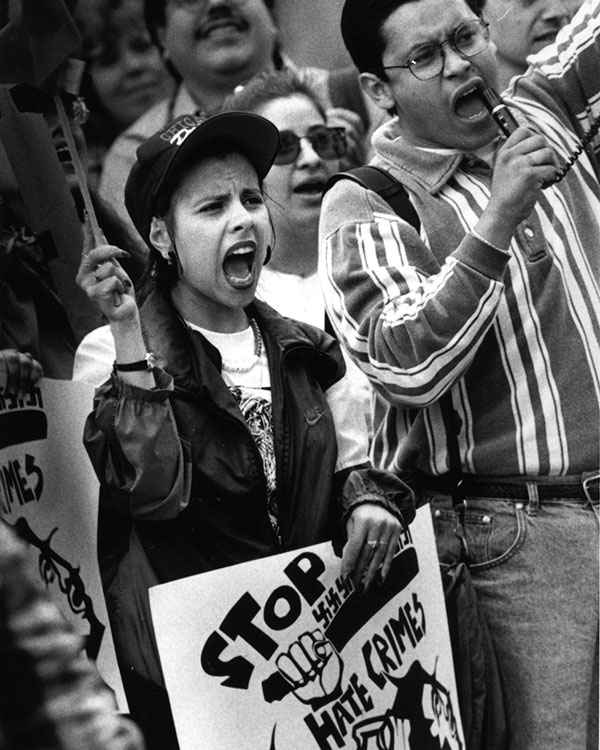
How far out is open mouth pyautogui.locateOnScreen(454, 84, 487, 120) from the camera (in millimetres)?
3285

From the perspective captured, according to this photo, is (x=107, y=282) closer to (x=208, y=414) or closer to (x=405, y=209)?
(x=208, y=414)

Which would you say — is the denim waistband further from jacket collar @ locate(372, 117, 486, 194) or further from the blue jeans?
jacket collar @ locate(372, 117, 486, 194)

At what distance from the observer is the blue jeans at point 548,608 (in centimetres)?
306

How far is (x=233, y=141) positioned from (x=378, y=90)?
37cm

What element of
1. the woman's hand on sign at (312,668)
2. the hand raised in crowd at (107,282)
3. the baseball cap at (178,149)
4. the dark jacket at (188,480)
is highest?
the baseball cap at (178,149)

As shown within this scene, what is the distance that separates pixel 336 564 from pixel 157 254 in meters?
0.72

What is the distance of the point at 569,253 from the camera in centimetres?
322

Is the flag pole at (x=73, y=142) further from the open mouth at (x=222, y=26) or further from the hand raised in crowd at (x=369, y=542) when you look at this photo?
the hand raised in crowd at (x=369, y=542)

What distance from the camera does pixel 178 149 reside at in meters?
3.11

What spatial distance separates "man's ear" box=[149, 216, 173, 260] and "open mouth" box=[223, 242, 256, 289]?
0.41 ft

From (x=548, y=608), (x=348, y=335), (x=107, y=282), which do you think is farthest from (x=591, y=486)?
(x=107, y=282)

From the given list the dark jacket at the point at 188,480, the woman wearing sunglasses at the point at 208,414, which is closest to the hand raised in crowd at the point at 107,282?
the woman wearing sunglasses at the point at 208,414

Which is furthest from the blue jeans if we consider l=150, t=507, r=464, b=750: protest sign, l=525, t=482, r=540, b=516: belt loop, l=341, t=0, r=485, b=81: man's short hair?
l=341, t=0, r=485, b=81: man's short hair

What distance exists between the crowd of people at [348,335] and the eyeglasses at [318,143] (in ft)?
0.26
